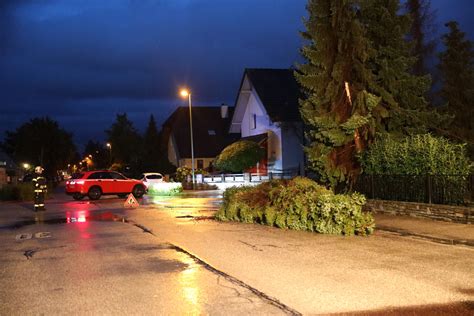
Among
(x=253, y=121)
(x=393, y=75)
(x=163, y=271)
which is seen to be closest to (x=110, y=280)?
(x=163, y=271)

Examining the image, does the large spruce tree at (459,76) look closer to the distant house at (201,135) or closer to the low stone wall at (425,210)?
the low stone wall at (425,210)

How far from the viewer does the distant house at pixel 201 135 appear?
63.1 meters

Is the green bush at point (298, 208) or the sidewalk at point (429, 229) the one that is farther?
the green bush at point (298, 208)

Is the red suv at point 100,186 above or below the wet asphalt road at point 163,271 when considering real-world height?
above

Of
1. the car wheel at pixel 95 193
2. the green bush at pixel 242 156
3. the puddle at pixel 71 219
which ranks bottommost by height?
the puddle at pixel 71 219

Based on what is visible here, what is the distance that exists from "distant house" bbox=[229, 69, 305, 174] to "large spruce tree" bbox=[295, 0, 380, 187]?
20.8 meters

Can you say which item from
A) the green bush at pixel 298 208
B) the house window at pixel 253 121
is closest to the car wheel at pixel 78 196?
the green bush at pixel 298 208

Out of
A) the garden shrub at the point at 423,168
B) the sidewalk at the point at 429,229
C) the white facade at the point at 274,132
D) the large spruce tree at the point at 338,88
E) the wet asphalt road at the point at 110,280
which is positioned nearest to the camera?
the wet asphalt road at the point at 110,280

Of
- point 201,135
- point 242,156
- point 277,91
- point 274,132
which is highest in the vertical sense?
point 277,91

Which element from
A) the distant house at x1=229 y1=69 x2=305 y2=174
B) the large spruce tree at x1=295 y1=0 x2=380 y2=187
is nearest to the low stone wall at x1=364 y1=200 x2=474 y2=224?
the large spruce tree at x1=295 y1=0 x2=380 y2=187

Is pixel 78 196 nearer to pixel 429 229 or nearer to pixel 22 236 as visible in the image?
pixel 22 236

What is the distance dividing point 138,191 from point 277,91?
17.8m

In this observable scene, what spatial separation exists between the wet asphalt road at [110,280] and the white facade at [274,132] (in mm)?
30503

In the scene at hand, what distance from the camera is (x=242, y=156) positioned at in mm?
45500
